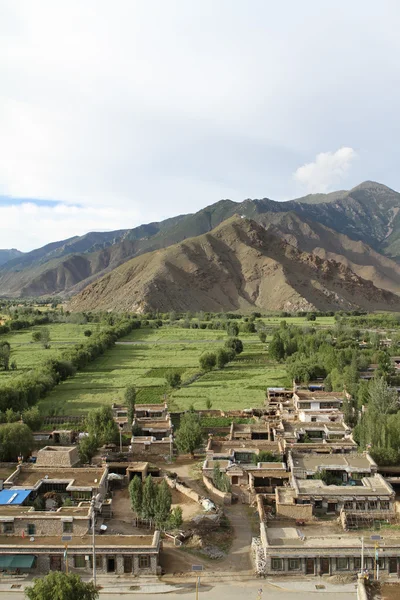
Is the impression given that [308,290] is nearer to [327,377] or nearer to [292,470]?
[327,377]

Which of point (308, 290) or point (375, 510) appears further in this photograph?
point (308, 290)

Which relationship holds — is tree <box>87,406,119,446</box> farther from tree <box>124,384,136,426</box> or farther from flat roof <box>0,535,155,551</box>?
flat roof <box>0,535,155,551</box>

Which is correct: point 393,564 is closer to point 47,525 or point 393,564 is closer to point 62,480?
point 47,525

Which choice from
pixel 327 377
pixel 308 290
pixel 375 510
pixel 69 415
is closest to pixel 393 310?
pixel 308 290

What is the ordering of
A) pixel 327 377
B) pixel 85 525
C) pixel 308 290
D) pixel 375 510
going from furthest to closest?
pixel 308 290
pixel 327 377
pixel 375 510
pixel 85 525

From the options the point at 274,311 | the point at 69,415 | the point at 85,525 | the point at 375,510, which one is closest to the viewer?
the point at 85,525

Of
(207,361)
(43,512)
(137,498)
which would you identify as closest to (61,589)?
(43,512)

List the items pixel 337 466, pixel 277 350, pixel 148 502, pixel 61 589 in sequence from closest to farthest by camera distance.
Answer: pixel 61 589 < pixel 148 502 < pixel 337 466 < pixel 277 350

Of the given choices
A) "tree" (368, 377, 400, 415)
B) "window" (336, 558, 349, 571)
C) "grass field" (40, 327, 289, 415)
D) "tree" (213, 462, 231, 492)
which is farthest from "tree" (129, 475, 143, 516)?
"grass field" (40, 327, 289, 415)
